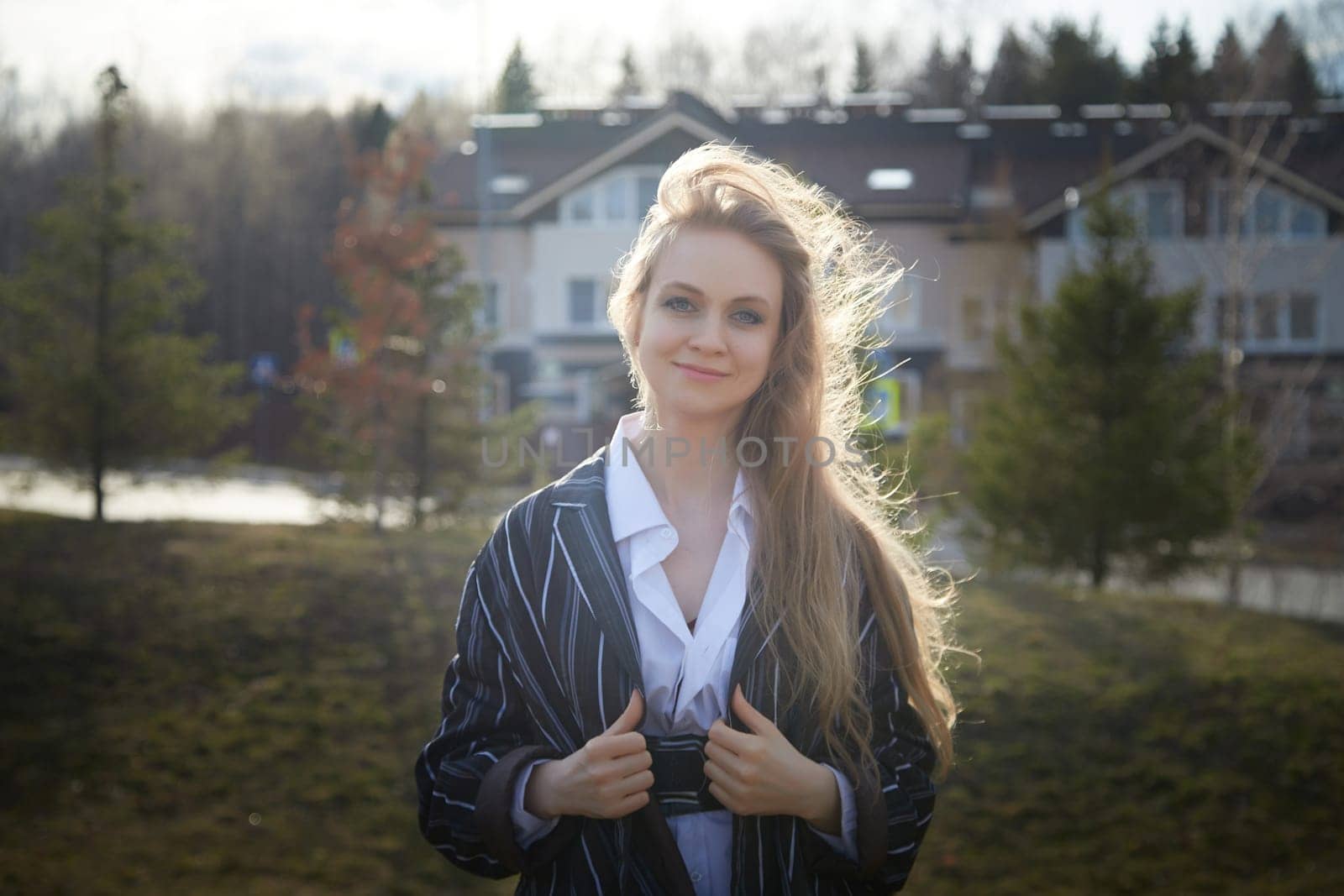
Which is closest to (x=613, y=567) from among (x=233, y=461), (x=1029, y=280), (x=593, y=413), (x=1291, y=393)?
(x=593, y=413)

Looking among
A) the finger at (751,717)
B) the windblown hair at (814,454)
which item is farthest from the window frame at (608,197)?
the finger at (751,717)

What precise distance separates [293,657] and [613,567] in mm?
4803

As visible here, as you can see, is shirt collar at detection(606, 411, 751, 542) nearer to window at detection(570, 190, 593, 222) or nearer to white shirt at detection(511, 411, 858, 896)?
white shirt at detection(511, 411, 858, 896)

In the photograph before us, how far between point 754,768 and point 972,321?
32.6ft

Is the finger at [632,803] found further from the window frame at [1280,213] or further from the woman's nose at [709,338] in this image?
the window frame at [1280,213]

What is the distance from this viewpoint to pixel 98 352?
27.2ft

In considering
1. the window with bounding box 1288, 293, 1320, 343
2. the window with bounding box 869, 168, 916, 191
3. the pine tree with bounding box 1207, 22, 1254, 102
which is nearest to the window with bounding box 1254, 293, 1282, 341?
the window with bounding box 1288, 293, 1320, 343

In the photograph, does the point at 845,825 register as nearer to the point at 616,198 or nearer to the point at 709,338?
the point at 709,338

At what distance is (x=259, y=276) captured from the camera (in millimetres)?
19453

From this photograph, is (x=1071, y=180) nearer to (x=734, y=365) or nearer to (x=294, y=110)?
(x=294, y=110)

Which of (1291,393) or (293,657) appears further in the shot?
(1291,393)

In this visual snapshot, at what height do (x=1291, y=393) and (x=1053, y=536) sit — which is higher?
(x=1291, y=393)

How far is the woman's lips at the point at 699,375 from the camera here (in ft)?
5.12

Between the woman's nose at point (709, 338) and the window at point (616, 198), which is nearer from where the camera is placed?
the woman's nose at point (709, 338)
